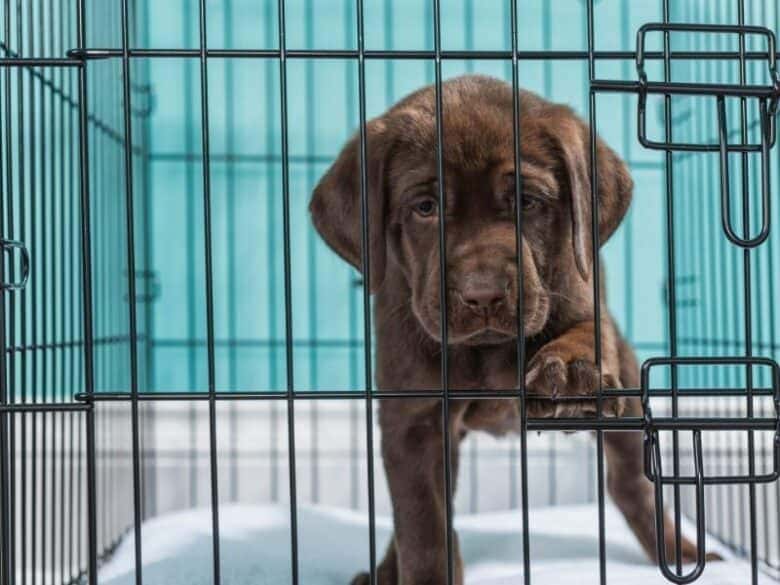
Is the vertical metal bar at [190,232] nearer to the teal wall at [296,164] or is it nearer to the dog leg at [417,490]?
the teal wall at [296,164]

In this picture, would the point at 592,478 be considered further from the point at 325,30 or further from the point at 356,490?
the point at 325,30

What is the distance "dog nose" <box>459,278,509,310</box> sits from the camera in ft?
5.76

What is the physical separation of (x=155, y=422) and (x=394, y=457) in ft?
5.88

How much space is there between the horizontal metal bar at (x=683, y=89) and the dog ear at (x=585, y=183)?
47 cm

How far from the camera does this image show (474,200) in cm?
196

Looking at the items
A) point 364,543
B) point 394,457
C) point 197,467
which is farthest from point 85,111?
point 197,467

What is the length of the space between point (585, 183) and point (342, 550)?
1.14 metres

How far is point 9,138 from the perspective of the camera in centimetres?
166

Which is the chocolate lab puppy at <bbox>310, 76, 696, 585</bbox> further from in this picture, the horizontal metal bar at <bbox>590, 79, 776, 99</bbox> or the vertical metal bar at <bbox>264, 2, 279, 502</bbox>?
the vertical metal bar at <bbox>264, 2, 279, 502</bbox>

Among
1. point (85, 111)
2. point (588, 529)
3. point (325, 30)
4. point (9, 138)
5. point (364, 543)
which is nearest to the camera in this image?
point (85, 111)

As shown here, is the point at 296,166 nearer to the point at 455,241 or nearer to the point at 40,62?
the point at 455,241

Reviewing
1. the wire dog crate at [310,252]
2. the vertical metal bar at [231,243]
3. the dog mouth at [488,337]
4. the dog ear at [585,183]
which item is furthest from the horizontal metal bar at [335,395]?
the vertical metal bar at [231,243]

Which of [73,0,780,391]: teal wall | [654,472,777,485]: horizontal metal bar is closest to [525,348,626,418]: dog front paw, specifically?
[654,472,777,485]: horizontal metal bar

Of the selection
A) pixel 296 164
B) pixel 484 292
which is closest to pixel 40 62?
pixel 484 292
